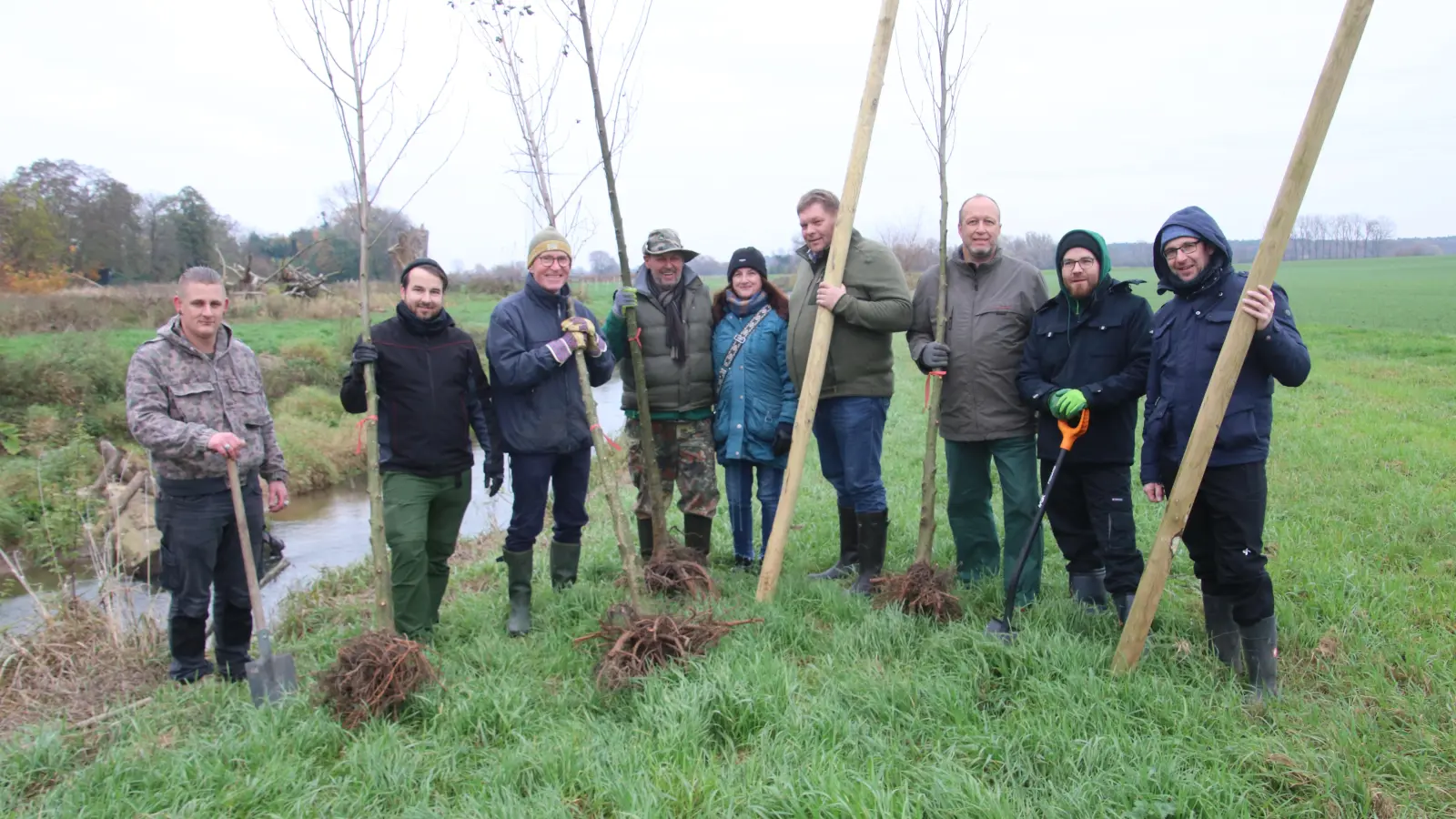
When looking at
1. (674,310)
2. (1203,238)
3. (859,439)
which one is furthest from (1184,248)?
(674,310)

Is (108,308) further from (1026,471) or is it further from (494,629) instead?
(1026,471)

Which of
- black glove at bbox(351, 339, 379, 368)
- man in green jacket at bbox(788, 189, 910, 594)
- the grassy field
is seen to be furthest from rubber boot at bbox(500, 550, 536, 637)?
man in green jacket at bbox(788, 189, 910, 594)

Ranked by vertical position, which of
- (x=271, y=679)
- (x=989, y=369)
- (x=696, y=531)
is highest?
(x=989, y=369)

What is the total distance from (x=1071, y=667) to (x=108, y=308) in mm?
24782

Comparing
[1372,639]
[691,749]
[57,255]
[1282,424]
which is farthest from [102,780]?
[57,255]

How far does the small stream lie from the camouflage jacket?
1.96 m

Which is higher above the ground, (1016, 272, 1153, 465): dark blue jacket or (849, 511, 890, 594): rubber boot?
(1016, 272, 1153, 465): dark blue jacket

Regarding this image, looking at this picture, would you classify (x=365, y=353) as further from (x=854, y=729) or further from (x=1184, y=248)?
(x=1184, y=248)

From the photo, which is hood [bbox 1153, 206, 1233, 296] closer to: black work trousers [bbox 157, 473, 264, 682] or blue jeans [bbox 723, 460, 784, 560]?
blue jeans [bbox 723, 460, 784, 560]

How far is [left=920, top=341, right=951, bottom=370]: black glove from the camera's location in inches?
175

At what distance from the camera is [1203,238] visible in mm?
3439

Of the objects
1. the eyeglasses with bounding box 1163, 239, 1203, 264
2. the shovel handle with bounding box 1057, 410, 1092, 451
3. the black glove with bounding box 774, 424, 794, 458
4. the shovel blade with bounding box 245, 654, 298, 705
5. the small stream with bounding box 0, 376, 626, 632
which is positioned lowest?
the small stream with bounding box 0, 376, 626, 632

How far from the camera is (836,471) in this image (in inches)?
200

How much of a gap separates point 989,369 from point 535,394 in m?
2.51
